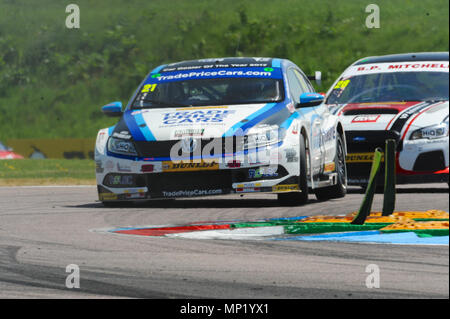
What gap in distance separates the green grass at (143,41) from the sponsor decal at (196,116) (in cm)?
2743

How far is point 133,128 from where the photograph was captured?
926 cm

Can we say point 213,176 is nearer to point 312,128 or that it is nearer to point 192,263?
point 312,128

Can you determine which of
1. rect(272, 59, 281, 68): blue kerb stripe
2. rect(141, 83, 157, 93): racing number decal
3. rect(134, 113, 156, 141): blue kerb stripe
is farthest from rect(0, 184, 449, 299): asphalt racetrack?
rect(272, 59, 281, 68): blue kerb stripe

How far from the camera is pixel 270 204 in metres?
9.77

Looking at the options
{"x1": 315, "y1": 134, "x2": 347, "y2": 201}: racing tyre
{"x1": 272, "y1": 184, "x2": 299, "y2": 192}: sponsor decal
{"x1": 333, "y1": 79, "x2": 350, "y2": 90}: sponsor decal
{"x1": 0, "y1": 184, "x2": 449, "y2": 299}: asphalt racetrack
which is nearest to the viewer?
{"x1": 0, "y1": 184, "x2": 449, "y2": 299}: asphalt racetrack

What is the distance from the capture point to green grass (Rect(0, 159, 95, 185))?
16.0 meters

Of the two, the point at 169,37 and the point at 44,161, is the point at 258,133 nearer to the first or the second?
the point at 44,161

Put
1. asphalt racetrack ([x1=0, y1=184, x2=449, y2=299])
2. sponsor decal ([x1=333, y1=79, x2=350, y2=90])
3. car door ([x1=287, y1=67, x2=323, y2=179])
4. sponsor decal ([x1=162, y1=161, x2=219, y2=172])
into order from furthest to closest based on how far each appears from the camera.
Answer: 1. sponsor decal ([x1=333, y1=79, x2=350, y2=90])
2. car door ([x1=287, y1=67, x2=323, y2=179])
3. sponsor decal ([x1=162, y1=161, x2=219, y2=172])
4. asphalt racetrack ([x1=0, y1=184, x2=449, y2=299])

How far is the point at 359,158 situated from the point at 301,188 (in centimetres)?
215

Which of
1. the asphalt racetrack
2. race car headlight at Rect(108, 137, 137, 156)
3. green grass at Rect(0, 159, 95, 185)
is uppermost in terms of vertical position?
race car headlight at Rect(108, 137, 137, 156)

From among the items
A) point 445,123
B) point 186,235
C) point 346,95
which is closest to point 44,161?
point 346,95

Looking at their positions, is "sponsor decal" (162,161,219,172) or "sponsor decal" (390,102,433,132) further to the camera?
"sponsor decal" (390,102,433,132)

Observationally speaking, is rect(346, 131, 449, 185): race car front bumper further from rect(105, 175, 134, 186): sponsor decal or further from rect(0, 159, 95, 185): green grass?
rect(0, 159, 95, 185): green grass
